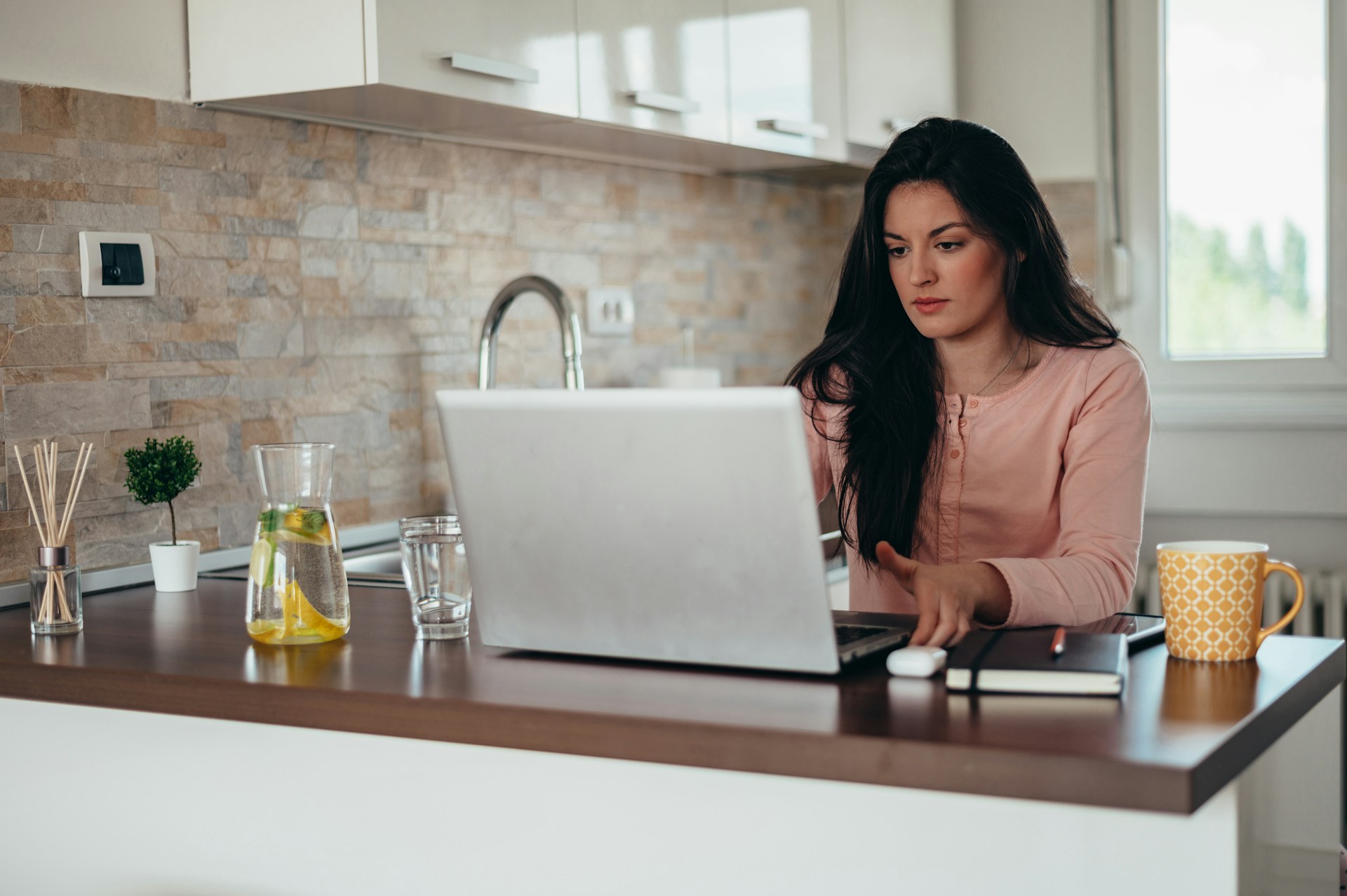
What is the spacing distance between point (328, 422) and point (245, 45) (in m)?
0.59

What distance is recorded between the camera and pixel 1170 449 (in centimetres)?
333

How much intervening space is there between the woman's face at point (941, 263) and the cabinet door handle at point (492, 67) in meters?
0.65

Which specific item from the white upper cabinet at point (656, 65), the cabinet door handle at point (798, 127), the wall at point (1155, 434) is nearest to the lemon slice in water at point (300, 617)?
the white upper cabinet at point (656, 65)

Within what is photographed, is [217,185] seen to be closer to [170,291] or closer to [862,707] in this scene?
[170,291]

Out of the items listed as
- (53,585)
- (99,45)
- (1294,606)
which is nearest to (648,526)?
(1294,606)

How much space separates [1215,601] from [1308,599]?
85.3 inches

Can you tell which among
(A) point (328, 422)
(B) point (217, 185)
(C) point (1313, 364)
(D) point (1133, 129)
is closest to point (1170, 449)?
(C) point (1313, 364)

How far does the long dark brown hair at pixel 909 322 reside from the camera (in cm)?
170

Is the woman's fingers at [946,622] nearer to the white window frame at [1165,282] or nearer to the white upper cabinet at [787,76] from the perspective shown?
the white upper cabinet at [787,76]

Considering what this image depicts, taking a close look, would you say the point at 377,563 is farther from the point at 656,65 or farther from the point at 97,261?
the point at 656,65

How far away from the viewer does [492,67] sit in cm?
203

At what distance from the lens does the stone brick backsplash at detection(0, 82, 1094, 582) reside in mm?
1785

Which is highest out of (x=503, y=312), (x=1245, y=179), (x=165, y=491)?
(x=1245, y=179)

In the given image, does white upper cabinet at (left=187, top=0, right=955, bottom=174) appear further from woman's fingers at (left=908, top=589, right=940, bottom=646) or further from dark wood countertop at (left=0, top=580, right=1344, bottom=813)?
woman's fingers at (left=908, top=589, right=940, bottom=646)
